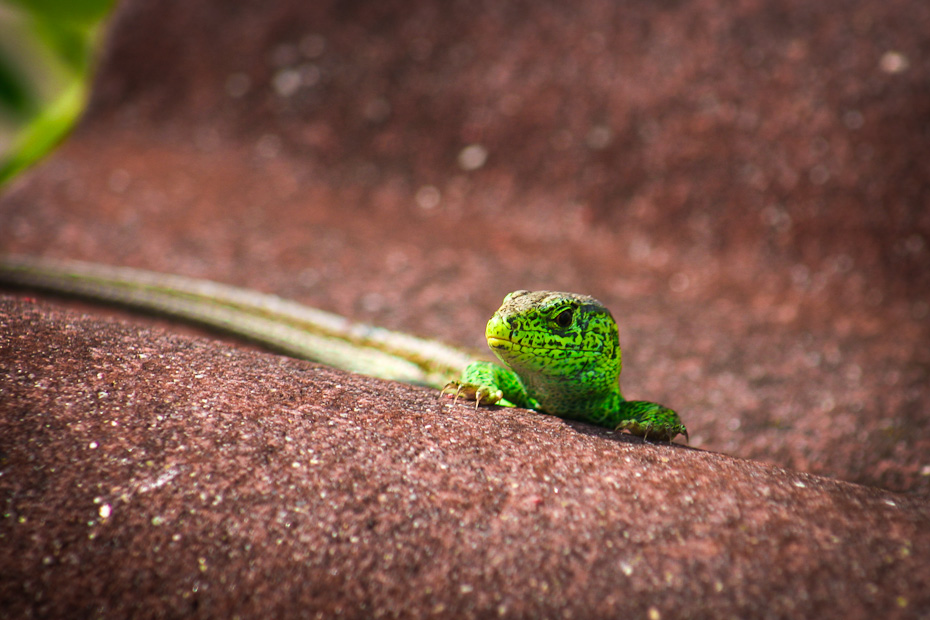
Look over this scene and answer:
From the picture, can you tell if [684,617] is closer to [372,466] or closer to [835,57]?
[372,466]

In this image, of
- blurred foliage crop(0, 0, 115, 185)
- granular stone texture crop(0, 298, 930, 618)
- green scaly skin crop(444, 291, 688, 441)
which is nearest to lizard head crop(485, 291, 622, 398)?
green scaly skin crop(444, 291, 688, 441)

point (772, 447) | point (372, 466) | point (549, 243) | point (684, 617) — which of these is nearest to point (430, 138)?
point (549, 243)

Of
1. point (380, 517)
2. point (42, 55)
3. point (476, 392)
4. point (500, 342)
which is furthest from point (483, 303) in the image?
point (42, 55)

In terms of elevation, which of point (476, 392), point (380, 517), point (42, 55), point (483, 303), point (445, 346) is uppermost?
point (42, 55)

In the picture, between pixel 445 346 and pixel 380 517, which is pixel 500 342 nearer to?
pixel 380 517

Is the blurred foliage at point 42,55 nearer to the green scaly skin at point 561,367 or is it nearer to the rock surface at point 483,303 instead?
the rock surface at point 483,303

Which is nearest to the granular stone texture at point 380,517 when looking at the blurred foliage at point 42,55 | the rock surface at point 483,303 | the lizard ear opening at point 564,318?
the rock surface at point 483,303

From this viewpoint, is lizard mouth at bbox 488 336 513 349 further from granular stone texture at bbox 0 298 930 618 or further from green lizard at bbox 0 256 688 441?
granular stone texture at bbox 0 298 930 618
